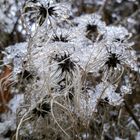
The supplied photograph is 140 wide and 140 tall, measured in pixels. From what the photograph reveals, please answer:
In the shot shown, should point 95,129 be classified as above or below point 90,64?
below

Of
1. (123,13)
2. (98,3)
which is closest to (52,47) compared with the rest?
(98,3)

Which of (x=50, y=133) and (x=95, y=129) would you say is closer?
(x=50, y=133)

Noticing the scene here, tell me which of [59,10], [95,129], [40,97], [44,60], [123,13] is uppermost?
[123,13]

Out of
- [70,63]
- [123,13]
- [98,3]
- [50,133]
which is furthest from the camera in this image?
[123,13]

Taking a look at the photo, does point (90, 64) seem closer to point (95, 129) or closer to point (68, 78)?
point (68, 78)

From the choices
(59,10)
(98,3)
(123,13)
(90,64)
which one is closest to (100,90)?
(90,64)

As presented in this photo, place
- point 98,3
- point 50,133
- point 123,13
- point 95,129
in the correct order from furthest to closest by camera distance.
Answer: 1. point 123,13
2. point 98,3
3. point 95,129
4. point 50,133

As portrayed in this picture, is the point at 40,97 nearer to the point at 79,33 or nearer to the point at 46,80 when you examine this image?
the point at 46,80
